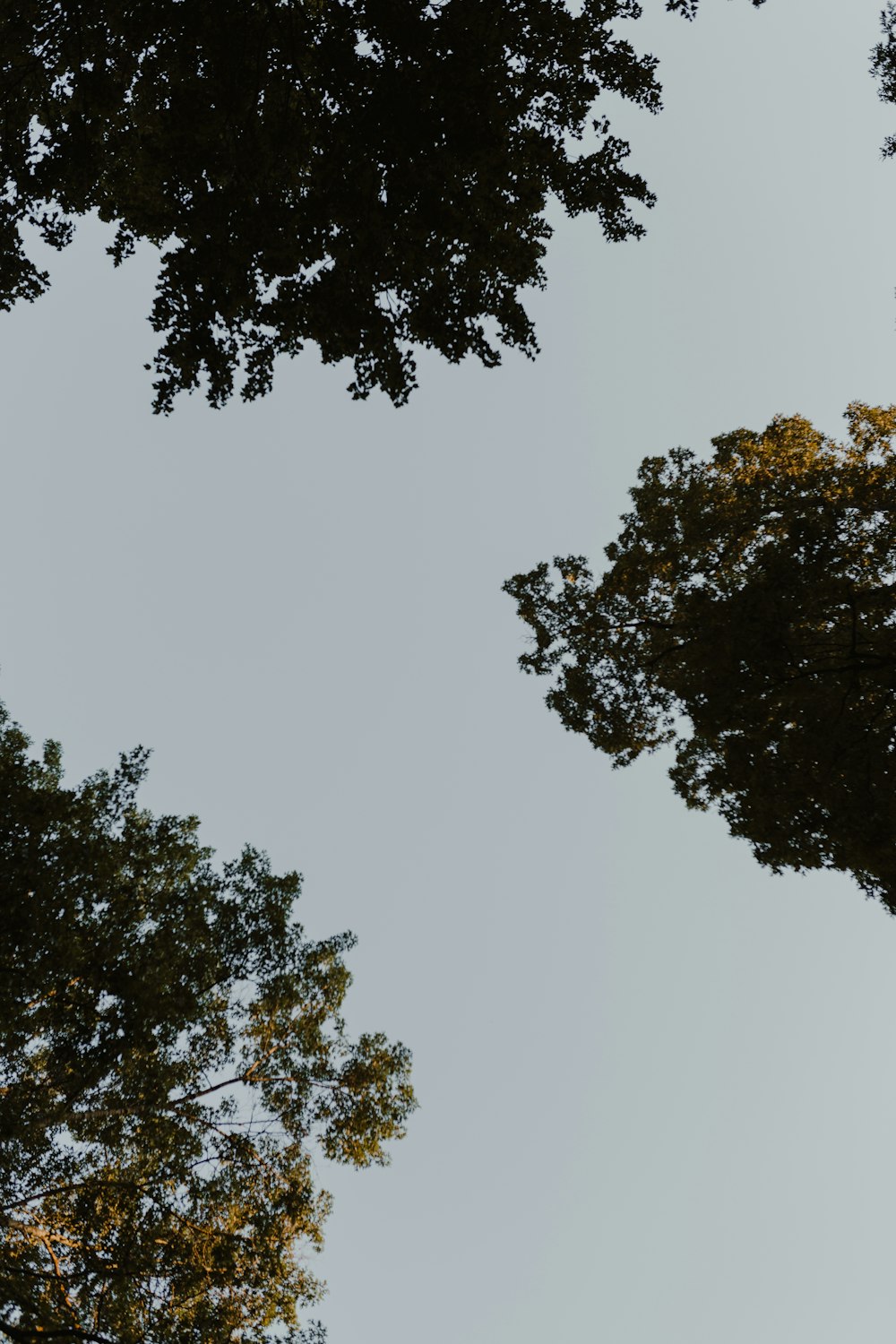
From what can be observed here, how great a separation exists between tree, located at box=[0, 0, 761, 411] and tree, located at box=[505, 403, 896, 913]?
19.0ft

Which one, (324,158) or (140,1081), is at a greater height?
(324,158)

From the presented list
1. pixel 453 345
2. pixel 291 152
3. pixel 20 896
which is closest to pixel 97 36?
pixel 291 152

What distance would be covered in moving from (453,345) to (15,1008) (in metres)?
11.6

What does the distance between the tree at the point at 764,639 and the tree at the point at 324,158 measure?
19.0 feet

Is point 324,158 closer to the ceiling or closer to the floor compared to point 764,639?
closer to the ceiling

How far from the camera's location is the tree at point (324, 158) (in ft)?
26.5

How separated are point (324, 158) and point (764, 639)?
29.5 feet

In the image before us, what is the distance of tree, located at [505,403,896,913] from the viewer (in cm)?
1063

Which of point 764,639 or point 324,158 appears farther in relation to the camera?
point 764,639

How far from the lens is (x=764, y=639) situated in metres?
10.8

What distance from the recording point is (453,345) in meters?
8.91

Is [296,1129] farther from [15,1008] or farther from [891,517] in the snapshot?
[891,517]

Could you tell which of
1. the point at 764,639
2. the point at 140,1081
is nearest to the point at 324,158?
the point at 764,639

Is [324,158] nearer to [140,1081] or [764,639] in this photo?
[764,639]
